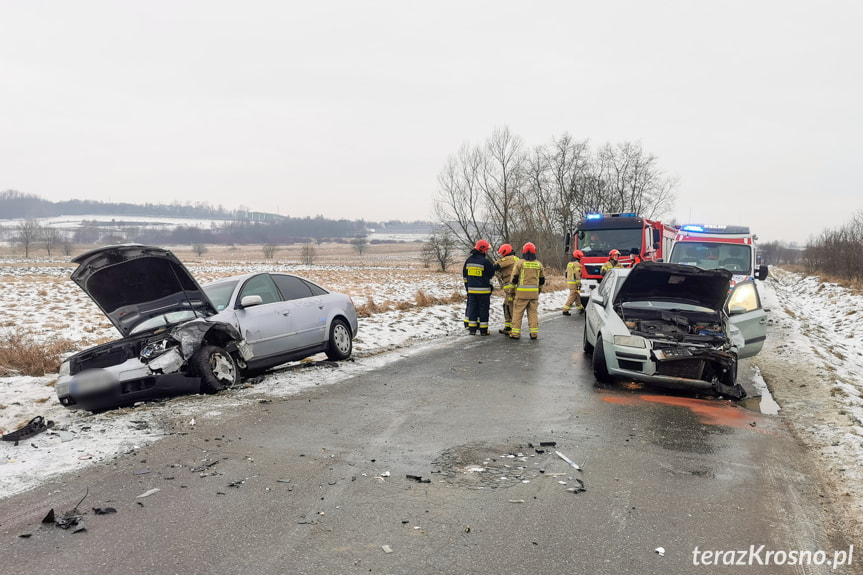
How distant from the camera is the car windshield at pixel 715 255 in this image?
1433 cm

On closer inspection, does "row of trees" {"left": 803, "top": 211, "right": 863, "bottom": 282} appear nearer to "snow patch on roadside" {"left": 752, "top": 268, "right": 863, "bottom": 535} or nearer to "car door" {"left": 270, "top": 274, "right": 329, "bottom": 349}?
"snow patch on roadside" {"left": 752, "top": 268, "right": 863, "bottom": 535}

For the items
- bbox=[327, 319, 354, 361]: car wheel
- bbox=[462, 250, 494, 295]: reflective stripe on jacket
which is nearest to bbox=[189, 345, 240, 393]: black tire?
bbox=[327, 319, 354, 361]: car wheel

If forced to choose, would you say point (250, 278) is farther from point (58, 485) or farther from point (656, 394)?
point (656, 394)

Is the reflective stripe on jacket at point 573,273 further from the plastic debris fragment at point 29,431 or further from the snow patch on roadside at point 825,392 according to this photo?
the plastic debris fragment at point 29,431

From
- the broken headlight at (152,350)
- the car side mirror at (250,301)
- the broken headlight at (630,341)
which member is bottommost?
the broken headlight at (152,350)

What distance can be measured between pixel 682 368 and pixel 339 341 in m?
A: 5.07

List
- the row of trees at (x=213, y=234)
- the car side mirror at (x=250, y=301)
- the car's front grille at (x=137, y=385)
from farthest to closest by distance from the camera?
the row of trees at (x=213, y=234)
the car side mirror at (x=250, y=301)
the car's front grille at (x=137, y=385)

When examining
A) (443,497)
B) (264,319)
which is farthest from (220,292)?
(443,497)

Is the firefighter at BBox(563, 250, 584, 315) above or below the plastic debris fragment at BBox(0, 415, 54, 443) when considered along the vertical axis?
above

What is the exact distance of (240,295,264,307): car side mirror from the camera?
313 inches

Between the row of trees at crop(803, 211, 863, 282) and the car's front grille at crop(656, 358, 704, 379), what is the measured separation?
32.7 metres

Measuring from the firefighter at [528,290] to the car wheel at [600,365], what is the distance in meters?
4.16

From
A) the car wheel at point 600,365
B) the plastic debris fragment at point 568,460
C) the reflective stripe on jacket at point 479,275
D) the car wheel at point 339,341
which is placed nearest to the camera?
the plastic debris fragment at point 568,460

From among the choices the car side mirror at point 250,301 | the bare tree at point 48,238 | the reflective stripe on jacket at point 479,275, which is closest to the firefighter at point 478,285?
the reflective stripe on jacket at point 479,275
